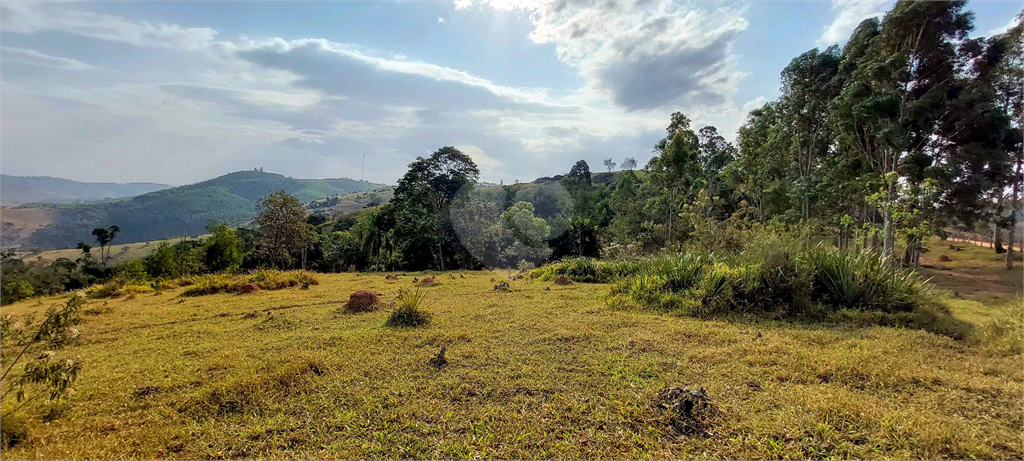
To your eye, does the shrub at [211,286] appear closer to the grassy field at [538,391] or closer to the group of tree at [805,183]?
the group of tree at [805,183]

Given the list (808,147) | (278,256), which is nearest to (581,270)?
(808,147)

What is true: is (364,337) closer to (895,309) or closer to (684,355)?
(684,355)

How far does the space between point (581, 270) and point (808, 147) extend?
1551 centimetres

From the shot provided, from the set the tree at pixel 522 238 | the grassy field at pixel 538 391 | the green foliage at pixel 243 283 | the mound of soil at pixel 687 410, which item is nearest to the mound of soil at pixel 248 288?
the green foliage at pixel 243 283

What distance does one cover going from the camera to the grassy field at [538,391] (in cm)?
304

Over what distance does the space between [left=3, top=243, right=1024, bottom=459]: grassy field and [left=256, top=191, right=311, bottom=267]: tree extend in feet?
65.5

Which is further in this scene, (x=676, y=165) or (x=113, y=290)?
(x=676, y=165)

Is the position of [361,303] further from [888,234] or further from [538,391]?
[888,234]

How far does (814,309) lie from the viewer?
694 cm

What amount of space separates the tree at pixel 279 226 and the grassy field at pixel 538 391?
1998 cm

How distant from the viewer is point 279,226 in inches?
1001

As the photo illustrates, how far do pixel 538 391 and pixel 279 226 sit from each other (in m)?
26.3

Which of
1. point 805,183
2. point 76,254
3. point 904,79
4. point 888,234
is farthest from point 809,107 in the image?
point 76,254

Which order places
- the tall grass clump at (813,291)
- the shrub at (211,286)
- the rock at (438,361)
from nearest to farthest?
1. the rock at (438,361)
2. the tall grass clump at (813,291)
3. the shrub at (211,286)
